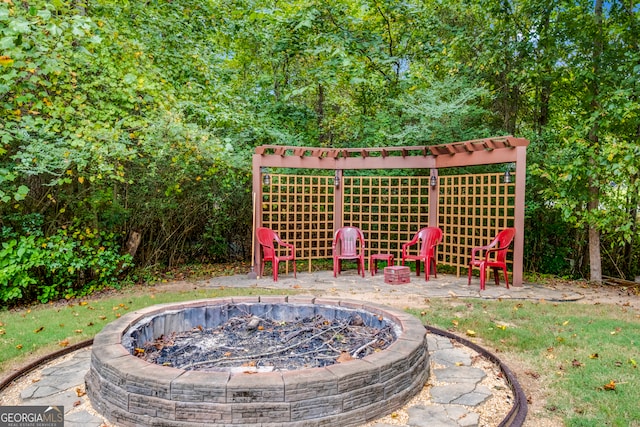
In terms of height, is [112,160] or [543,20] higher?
[543,20]

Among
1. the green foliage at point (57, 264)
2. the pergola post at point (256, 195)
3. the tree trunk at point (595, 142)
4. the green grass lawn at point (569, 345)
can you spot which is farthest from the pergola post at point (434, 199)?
the green foliage at point (57, 264)

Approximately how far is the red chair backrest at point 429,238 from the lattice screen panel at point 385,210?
656 mm

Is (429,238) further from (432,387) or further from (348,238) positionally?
(432,387)

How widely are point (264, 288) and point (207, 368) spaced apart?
10.7 feet

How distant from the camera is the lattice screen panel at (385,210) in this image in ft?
24.3

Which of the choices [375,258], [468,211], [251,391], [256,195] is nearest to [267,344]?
[251,391]

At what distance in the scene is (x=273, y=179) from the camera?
294 inches

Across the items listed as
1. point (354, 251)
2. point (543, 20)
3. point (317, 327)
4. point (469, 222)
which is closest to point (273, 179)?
point (354, 251)

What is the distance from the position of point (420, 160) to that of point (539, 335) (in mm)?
3954

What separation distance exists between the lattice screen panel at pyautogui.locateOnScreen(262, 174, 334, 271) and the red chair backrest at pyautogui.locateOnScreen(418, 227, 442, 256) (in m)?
1.70

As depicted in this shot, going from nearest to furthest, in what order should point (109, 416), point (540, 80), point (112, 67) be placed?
point (109, 416)
point (112, 67)
point (540, 80)

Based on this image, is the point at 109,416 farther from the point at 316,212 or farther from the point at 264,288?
the point at 316,212

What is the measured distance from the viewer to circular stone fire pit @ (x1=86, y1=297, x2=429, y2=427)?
2076mm

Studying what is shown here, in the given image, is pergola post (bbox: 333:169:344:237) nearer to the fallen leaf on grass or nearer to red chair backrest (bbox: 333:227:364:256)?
red chair backrest (bbox: 333:227:364:256)
